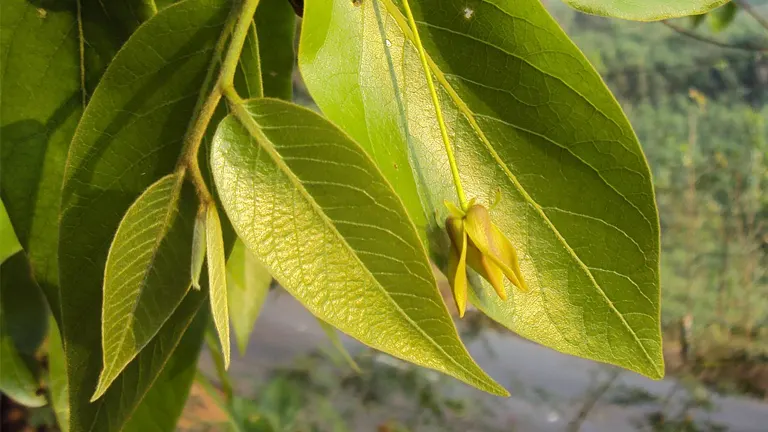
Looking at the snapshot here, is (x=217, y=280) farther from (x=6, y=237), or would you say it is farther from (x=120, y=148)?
(x=6, y=237)

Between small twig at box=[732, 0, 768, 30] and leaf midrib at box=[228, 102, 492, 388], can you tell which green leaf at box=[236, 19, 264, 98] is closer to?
leaf midrib at box=[228, 102, 492, 388]

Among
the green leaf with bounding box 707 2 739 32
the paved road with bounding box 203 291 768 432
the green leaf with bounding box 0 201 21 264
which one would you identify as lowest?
the paved road with bounding box 203 291 768 432

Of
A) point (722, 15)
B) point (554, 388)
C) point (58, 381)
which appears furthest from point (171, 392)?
point (554, 388)

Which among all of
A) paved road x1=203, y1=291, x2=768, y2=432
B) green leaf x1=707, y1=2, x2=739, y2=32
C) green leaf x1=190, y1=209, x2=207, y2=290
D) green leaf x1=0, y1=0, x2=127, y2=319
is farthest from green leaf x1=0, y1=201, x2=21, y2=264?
paved road x1=203, y1=291, x2=768, y2=432

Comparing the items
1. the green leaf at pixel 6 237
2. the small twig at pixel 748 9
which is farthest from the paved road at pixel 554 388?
the green leaf at pixel 6 237

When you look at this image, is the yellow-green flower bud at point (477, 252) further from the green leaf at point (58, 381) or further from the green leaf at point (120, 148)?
the green leaf at point (58, 381)

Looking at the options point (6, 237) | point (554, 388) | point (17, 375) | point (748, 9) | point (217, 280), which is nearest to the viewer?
point (217, 280)
